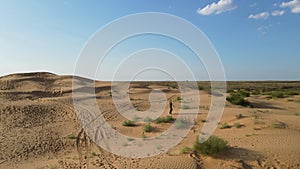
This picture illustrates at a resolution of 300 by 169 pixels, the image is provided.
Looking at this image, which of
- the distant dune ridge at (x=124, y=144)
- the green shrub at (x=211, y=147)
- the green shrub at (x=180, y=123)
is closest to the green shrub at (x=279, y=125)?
the distant dune ridge at (x=124, y=144)

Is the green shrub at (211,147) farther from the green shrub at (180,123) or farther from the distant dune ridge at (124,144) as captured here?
the green shrub at (180,123)

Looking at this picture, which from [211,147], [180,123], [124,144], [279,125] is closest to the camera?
[211,147]

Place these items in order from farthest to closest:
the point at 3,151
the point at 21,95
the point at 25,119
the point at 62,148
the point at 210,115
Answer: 1. the point at 21,95
2. the point at 210,115
3. the point at 25,119
4. the point at 62,148
5. the point at 3,151

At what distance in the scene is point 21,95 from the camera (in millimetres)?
27688

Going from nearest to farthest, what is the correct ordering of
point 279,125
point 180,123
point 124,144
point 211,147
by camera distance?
point 211,147 → point 124,144 → point 279,125 → point 180,123

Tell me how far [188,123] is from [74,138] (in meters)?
7.73

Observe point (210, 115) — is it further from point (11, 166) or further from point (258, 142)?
point (11, 166)

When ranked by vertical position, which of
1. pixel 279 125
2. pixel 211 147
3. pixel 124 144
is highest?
pixel 279 125

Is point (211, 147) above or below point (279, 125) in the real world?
below

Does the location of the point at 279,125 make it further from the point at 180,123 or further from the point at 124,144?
the point at 124,144

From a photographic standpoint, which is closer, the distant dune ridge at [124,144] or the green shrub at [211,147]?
the distant dune ridge at [124,144]

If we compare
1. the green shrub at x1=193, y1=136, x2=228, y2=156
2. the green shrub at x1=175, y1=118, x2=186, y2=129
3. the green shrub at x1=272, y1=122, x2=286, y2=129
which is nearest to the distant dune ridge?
the green shrub at x1=272, y1=122, x2=286, y2=129

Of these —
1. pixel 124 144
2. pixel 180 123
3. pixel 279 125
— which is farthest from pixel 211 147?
pixel 279 125

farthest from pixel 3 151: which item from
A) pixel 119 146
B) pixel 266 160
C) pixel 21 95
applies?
pixel 21 95
